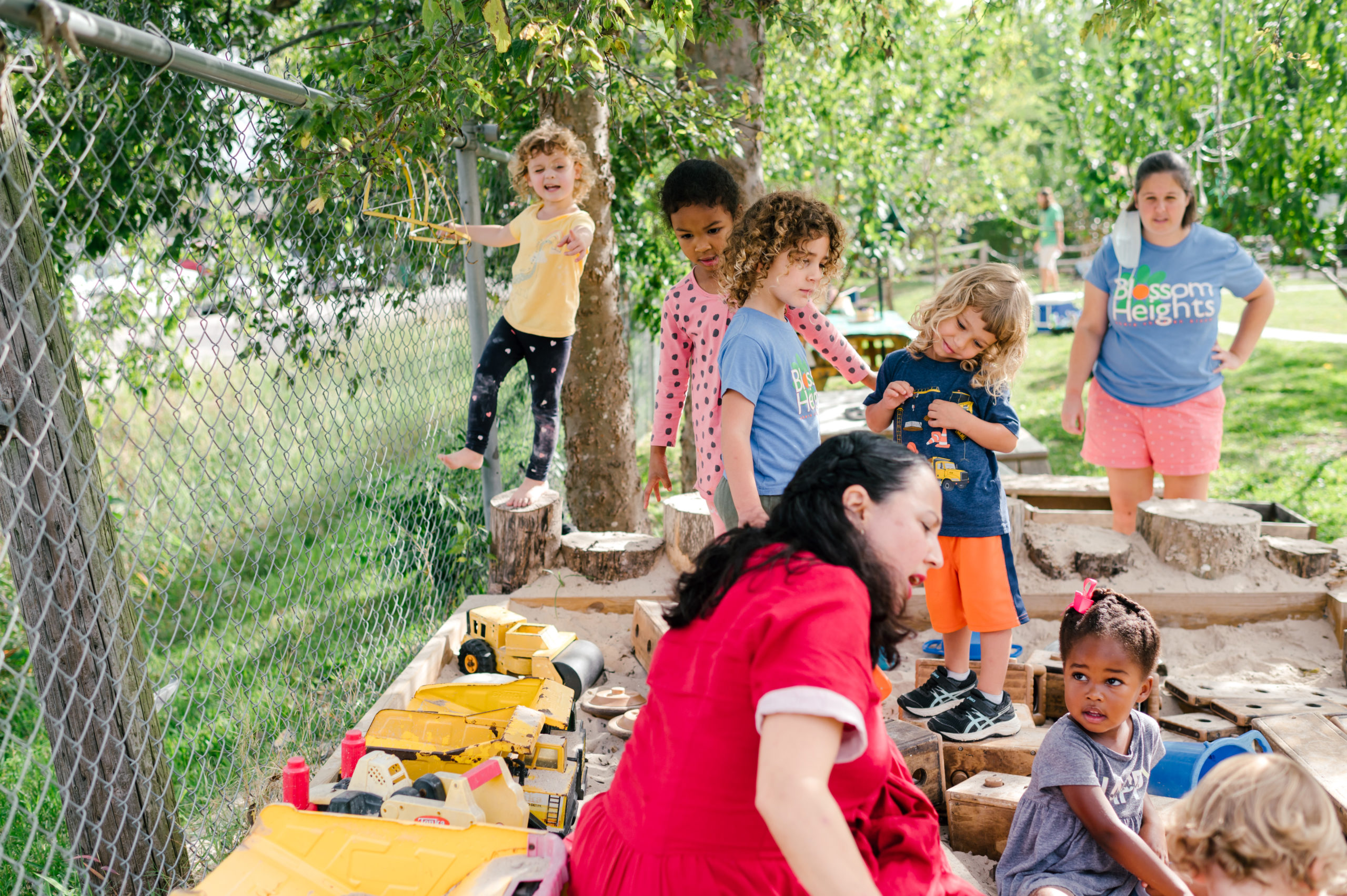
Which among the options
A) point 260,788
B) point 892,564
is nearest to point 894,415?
point 892,564

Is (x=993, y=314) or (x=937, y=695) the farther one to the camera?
(x=937, y=695)

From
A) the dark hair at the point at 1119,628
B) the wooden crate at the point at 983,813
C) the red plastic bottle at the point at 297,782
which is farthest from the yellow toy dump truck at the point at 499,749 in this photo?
the dark hair at the point at 1119,628

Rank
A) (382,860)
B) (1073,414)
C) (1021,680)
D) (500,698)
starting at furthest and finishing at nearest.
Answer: (1073,414) < (1021,680) < (500,698) < (382,860)

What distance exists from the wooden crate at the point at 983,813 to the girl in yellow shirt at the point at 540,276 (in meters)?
2.18

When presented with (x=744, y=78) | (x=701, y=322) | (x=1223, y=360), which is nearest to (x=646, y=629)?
(x=701, y=322)

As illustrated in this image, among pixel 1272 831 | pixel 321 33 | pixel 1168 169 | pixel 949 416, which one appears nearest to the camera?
pixel 1272 831

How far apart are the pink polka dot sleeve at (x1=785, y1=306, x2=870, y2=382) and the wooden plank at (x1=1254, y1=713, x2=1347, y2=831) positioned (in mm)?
1589

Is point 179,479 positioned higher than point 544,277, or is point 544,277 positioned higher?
point 544,277

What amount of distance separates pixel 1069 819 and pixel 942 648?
1648 millimetres

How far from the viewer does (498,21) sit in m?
2.31

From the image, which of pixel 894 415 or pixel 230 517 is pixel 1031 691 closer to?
pixel 894 415

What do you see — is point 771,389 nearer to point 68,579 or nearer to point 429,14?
point 429,14

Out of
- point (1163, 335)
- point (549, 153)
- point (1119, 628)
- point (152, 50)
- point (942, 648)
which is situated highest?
point (152, 50)

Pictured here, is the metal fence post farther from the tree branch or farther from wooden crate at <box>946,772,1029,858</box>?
wooden crate at <box>946,772,1029,858</box>
